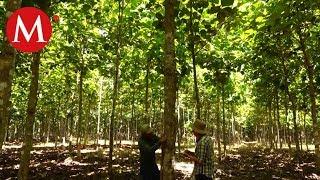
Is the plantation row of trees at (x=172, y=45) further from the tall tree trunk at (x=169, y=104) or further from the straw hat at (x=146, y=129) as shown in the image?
the straw hat at (x=146, y=129)

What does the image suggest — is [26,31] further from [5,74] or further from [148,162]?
[148,162]

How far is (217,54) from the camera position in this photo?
15320 mm

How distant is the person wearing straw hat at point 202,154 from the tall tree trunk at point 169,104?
831 millimetres

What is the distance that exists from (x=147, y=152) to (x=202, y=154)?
175 cm

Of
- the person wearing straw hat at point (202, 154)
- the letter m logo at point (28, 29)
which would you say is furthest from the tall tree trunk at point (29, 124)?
the person wearing straw hat at point (202, 154)

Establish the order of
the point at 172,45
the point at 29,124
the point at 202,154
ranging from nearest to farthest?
the point at 172,45 < the point at 202,154 < the point at 29,124

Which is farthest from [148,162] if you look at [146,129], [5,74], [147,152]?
[5,74]

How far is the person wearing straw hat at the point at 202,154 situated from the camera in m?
8.12

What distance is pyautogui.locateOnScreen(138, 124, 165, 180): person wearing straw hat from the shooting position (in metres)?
9.37

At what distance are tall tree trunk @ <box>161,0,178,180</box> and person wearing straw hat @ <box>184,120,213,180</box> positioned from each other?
0.83m

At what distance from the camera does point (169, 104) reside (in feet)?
24.3

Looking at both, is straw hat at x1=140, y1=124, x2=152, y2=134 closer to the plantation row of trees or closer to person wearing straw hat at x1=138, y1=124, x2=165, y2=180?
person wearing straw hat at x1=138, y1=124, x2=165, y2=180

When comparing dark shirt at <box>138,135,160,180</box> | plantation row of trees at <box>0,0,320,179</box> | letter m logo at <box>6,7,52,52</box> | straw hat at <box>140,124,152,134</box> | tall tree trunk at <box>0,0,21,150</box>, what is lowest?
dark shirt at <box>138,135,160,180</box>

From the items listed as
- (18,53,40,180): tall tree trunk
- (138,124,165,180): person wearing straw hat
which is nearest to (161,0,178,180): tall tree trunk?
(138,124,165,180): person wearing straw hat
